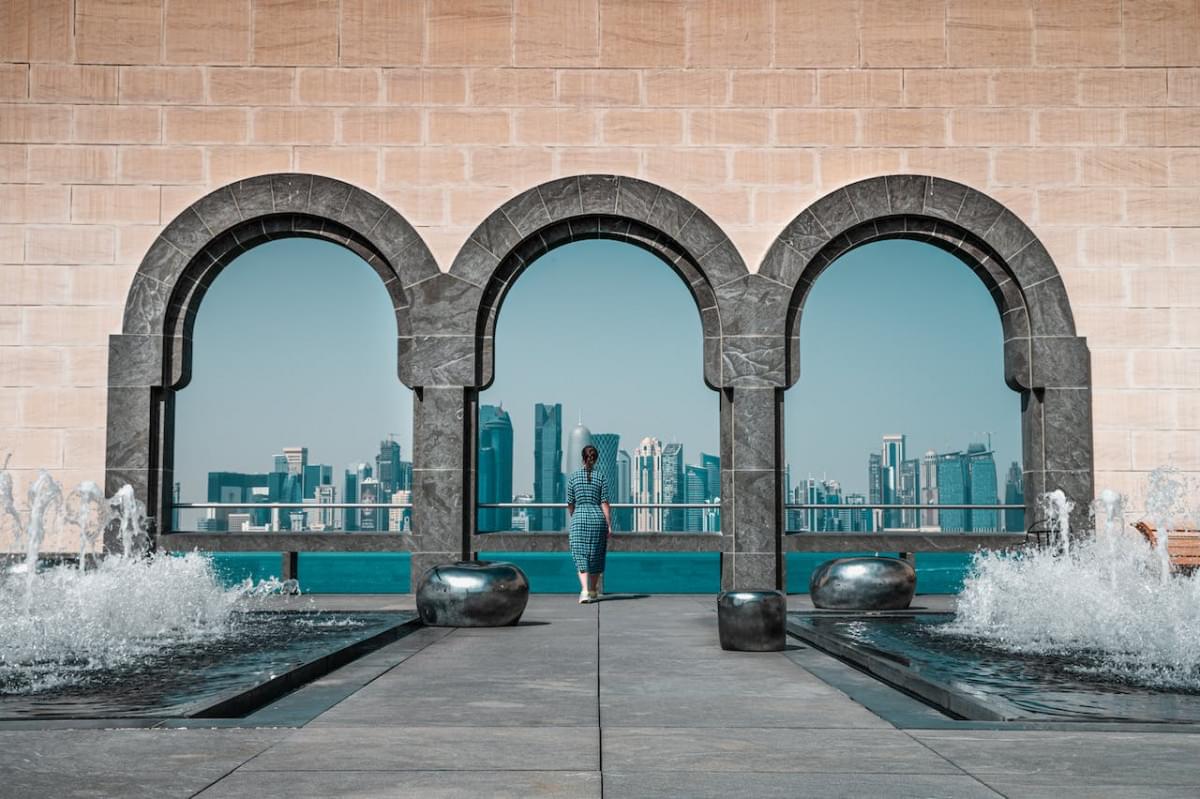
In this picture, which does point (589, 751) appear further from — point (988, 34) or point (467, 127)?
point (988, 34)

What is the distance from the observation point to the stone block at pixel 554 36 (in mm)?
16781

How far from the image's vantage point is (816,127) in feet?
55.1

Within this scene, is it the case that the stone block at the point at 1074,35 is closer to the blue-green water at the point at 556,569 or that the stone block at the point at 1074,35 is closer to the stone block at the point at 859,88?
the stone block at the point at 859,88

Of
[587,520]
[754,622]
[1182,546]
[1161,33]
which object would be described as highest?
[1161,33]

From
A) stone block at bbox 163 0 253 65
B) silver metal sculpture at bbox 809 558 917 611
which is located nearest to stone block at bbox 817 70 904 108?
silver metal sculpture at bbox 809 558 917 611

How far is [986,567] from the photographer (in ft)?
46.1

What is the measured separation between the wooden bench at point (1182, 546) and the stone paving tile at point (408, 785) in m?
12.5

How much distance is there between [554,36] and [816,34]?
349 centimetres

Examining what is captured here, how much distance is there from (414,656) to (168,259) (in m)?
8.84

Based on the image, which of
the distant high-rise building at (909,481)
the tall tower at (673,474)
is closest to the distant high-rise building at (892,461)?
the distant high-rise building at (909,481)

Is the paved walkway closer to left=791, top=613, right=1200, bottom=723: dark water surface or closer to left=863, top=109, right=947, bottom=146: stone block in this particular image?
left=791, top=613, right=1200, bottom=723: dark water surface

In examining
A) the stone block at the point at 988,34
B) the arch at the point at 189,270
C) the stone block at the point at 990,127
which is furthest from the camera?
the stone block at the point at 988,34

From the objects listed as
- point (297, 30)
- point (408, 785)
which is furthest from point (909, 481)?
point (408, 785)

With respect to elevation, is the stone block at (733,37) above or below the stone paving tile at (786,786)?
above
